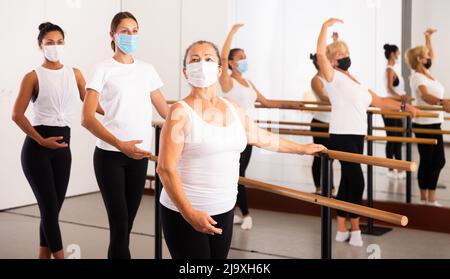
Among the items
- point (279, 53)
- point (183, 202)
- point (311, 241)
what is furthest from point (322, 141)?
point (183, 202)

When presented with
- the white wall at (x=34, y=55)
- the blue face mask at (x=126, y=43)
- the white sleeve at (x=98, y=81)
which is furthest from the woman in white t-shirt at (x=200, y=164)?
the white wall at (x=34, y=55)

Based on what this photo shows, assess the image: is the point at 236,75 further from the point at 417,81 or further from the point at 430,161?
the point at 430,161

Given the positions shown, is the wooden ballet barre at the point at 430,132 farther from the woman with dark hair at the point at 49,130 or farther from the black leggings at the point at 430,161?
the woman with dark hair at the point at 49,130

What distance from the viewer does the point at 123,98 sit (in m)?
3.62

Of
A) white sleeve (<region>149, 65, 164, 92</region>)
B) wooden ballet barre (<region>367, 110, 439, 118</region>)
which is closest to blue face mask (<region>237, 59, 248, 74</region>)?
wooden ballet barre (<region>367, 110, 439, 118</region>)

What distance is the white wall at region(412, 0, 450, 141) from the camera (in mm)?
5637

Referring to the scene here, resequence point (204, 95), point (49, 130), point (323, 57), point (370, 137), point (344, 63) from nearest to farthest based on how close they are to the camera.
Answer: point (204, 95)
point (49, 130)
point (323, 57)
point (344, 63)
point (370, 137)

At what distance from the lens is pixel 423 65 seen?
5.70 m

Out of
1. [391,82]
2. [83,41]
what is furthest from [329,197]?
[83,41]

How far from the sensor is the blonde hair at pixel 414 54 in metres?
5.68

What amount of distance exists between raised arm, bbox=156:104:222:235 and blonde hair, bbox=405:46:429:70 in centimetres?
351

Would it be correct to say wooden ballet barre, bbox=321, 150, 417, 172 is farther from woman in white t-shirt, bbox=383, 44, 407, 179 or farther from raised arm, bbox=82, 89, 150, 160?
woman in white t-shirt, bbox=383, 44, 407, 179

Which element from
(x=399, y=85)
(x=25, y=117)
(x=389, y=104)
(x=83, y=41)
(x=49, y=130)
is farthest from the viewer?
(x=83, y=41)

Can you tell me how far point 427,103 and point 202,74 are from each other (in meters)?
3.47
